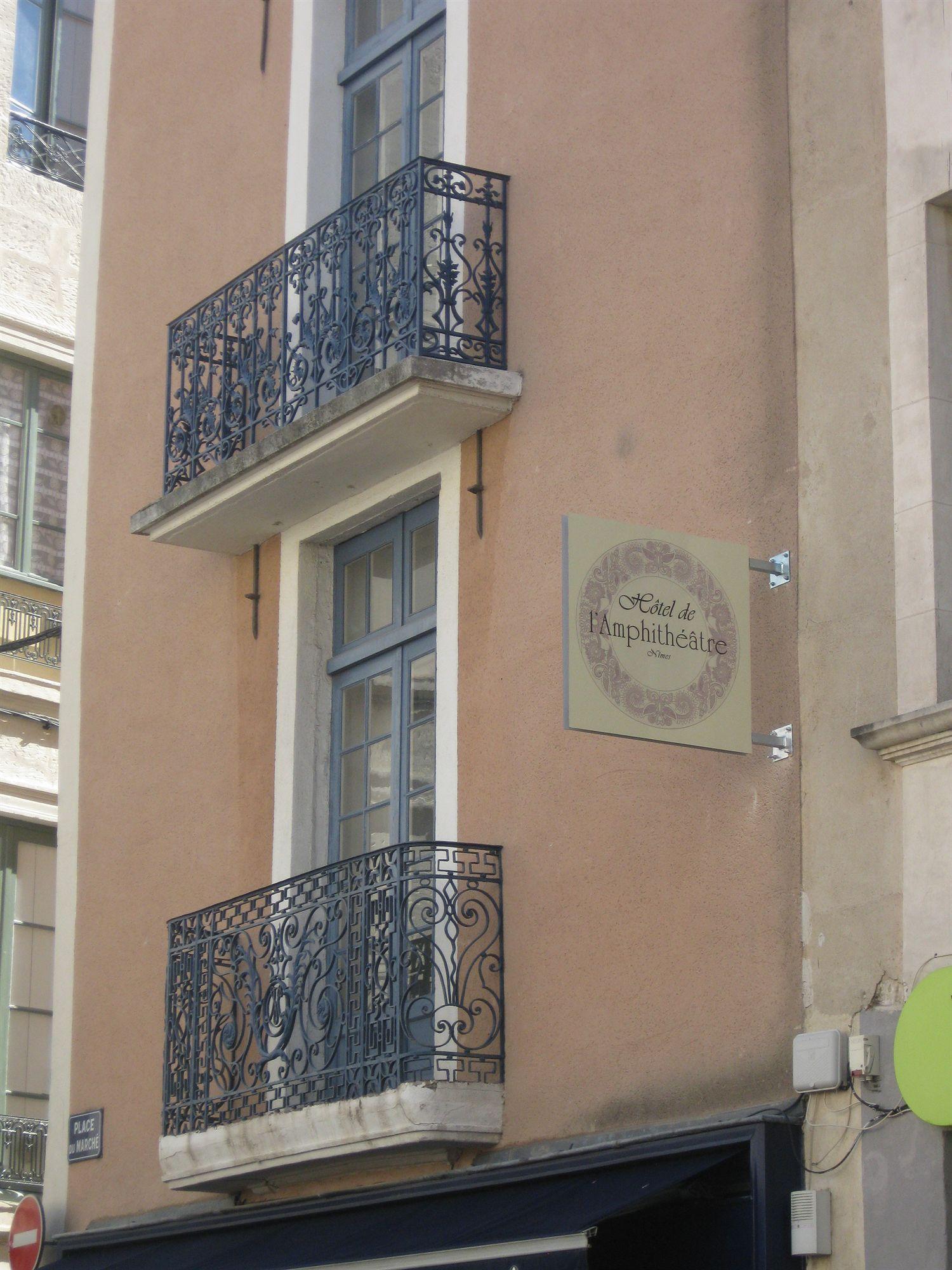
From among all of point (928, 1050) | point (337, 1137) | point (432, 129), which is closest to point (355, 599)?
point (432, 129)

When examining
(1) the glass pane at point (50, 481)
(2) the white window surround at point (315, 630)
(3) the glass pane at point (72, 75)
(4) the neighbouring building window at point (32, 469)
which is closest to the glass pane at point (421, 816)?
(2) the white window surround at point (315, 630)

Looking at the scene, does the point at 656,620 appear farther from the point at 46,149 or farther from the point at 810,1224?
the point at 46,149

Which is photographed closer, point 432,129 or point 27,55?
point 432,129

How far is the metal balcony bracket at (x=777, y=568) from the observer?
9.12 metres

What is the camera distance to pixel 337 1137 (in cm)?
1030

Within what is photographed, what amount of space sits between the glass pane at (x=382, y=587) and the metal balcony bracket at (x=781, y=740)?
10.8 feet

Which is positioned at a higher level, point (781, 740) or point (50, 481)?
point (50, 481)

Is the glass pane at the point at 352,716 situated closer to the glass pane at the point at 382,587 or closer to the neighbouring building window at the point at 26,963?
the glass pane at the point at 382,587

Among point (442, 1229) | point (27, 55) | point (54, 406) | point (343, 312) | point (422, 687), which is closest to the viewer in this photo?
point (442, 1229)

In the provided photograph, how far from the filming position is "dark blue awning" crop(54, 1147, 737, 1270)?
28.2 ft

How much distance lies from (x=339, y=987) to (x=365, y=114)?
201 inches

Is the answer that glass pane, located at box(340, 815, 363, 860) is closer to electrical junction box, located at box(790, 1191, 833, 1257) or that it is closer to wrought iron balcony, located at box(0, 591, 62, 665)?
electrical junction box, located at box(790, 1191, 833, 1257)

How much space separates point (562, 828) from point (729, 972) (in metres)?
1.29

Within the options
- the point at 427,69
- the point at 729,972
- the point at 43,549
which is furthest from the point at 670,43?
the point at 43,549
